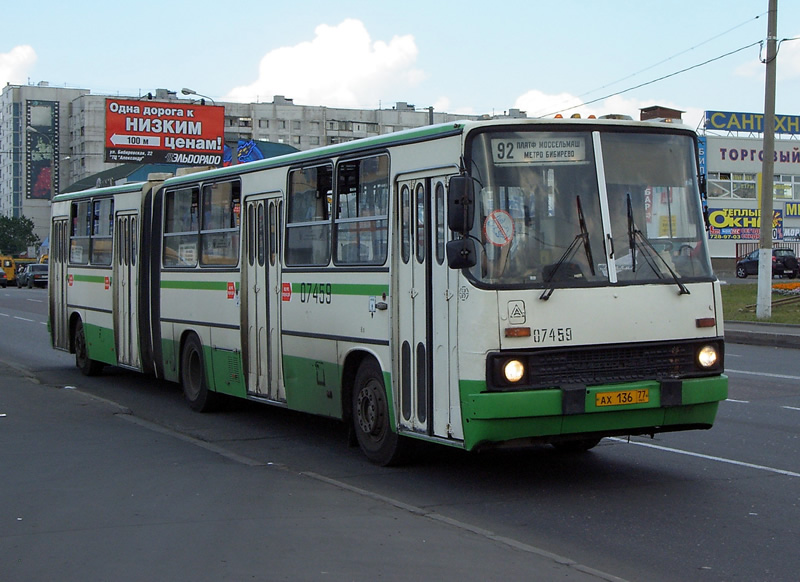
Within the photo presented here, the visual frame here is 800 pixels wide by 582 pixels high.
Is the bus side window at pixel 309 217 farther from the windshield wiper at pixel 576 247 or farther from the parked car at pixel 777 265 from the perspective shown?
the parked car at pixel 777 265

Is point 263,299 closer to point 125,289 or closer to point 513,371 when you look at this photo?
point 513,371

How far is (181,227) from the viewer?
14219 mm

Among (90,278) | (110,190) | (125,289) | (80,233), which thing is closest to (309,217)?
(125,289)

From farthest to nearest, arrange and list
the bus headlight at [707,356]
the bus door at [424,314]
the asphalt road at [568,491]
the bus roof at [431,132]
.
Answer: the bus headlight at [707,356]
the bus door at [424,314]
the bus roof at [431,132]
the asphalt road at [568,491]

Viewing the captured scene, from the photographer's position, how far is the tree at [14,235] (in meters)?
125

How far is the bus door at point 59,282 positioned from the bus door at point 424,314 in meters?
10.9

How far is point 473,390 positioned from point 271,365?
404 cm

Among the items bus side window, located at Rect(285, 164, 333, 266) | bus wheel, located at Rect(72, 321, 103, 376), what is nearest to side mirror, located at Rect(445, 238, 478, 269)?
bus side window, located at Rect(285, 164, 333, 266)

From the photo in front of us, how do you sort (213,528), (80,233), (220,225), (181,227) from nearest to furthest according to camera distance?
(213,528), (220,225), (181,227), (80,233)

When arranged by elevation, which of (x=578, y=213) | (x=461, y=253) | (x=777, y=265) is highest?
(x=578, y=213)

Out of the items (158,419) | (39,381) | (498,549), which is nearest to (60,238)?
(39,381)

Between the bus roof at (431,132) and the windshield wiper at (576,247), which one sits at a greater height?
the bus roof at (431,132)

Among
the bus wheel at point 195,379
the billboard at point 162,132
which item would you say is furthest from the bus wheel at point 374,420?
the billboard at point 162,132

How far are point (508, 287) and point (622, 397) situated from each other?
1231 mm
